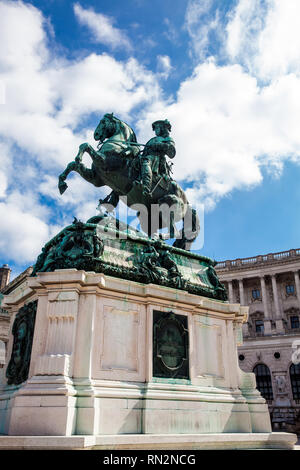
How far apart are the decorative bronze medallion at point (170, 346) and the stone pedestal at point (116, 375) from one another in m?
0.07

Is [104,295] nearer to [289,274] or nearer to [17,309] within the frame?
[17,309]

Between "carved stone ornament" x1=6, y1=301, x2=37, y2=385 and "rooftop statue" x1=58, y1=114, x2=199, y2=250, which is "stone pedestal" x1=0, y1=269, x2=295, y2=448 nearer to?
"carved stone ornament" x1=6, y1=301, x2=37, y2=385

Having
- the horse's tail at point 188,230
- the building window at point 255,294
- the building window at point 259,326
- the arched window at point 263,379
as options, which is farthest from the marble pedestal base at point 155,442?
the building window at point 255,294

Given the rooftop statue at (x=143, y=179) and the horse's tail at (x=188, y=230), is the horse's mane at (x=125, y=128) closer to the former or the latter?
the rooftop statue at (x=143, y=179)

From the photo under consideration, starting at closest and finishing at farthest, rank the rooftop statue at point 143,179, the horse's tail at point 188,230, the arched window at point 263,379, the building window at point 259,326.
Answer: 1. the rooftop statue at point 143,179
2. the horse's tail at point 188,230
3. the arched window at point 263,379
4. the building window at point 259,326

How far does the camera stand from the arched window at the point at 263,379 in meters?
48.8

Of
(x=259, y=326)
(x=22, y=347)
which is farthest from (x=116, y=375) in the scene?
(x=259, y=326)

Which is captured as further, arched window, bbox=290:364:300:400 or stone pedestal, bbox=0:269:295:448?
arched window, bbox=290:364:300:400

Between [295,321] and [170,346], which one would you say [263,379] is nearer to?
[295,321]

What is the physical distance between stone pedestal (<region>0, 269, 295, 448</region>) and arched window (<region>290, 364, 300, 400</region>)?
44170 mm

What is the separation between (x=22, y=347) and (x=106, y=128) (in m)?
5.70

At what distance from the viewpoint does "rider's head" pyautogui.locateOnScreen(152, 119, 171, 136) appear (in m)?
10.2

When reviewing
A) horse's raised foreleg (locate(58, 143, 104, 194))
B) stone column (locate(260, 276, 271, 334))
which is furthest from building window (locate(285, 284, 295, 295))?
horse's raised foreleg (locate(58, 143, 104, 194))

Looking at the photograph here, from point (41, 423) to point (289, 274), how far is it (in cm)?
5701
